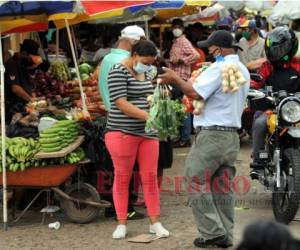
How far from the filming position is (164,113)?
487cm

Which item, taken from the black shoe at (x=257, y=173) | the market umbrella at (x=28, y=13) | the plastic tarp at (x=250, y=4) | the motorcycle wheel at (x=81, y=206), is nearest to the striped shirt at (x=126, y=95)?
the motorcycle wheel at (x=81, y=206)

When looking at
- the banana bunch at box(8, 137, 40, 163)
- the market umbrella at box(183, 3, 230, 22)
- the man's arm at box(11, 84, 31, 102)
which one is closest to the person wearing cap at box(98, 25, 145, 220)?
the banana bunch at box(8, 137, 40, 163)

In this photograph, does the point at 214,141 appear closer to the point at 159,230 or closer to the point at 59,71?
the point at 159,230

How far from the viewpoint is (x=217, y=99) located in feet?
15.7

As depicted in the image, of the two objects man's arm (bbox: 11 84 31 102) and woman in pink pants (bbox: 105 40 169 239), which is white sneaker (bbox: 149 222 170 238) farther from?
man's arm (bbox: 11 84 31 102)

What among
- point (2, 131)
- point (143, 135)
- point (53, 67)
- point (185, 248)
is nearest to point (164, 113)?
point (143, 135)

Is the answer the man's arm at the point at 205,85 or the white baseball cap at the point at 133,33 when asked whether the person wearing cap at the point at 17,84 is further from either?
the man's arm at the point at 205,85

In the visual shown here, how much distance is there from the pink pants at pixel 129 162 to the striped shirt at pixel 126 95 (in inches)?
2.6

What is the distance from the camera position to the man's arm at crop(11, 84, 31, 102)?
7.20 metres

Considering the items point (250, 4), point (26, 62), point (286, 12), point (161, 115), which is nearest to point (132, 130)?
point (161, 115)

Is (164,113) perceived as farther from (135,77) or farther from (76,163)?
(76,163)

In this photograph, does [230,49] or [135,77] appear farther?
[135,77]

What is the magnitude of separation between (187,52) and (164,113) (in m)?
5.99

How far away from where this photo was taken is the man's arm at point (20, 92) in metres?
7.20
